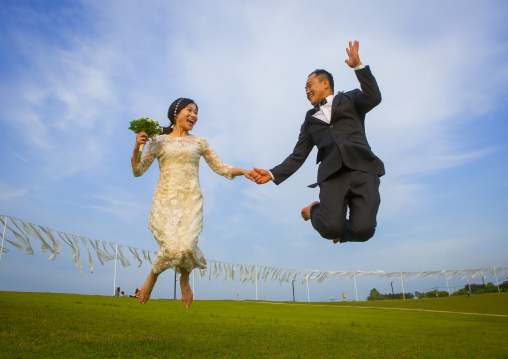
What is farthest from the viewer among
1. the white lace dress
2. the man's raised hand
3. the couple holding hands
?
the man's raised hand

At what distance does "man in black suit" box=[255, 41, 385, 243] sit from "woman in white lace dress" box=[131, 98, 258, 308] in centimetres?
126

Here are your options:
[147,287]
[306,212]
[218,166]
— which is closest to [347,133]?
[306,212]

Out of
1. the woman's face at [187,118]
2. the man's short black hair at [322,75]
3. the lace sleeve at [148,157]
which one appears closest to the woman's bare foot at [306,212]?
the man's short black hair at [322,75]

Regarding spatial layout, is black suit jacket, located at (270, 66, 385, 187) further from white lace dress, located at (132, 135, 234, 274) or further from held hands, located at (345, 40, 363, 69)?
white lace dress, located at (132, 135, 234, 274)

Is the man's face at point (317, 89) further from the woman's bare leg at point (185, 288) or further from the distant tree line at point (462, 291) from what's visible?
the distant tree line at point (462, 291)

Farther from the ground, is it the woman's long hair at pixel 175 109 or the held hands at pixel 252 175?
the woman's long hair at pixel 175 109

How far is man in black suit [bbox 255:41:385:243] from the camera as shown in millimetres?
4625

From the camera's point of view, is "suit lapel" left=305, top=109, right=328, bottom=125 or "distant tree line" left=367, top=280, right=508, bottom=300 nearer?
"suit lapel" left=305, top=109, right=328, bottom=125

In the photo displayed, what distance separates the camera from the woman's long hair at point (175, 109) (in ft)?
19.0

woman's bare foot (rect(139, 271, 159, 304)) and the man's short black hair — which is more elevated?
the man's short black hair

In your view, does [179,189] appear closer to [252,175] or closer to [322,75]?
[252,175]

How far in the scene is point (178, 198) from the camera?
5.27 m

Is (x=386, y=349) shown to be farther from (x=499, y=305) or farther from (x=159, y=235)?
(x=499, y=305)

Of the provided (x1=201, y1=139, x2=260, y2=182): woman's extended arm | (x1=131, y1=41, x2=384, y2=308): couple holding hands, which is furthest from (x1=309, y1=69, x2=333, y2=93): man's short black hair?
(x1=201, y1=139, x2=260, y2=182): woman's extended arm
